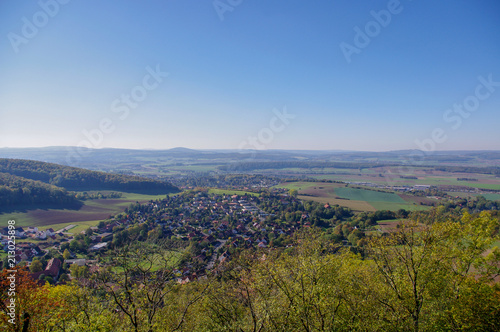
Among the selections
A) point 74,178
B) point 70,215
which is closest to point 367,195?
point 70,215

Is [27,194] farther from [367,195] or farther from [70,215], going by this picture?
[367,195]

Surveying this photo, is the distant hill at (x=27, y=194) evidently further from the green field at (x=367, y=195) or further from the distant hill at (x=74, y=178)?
the green field at (x=367, y=195)

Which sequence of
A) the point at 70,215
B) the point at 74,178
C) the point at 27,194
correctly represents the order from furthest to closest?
the point at 74,178 → the point at 27,194 → the point at 70,215

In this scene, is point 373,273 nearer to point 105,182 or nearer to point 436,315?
point 436,315

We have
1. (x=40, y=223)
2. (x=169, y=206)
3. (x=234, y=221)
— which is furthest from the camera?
(x=169, y=206)

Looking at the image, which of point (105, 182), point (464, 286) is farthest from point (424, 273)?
point (105, 182)

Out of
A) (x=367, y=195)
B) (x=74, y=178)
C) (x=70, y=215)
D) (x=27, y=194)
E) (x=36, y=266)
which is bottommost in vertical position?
(x=367, y=195)

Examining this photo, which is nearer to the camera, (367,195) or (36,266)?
(36,266)

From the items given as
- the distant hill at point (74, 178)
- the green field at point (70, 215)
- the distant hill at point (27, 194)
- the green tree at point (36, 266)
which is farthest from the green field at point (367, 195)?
the distant hill at point (27, 194)

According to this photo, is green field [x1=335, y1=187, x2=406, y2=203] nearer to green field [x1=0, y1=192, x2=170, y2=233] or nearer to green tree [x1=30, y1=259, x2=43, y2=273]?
green field [x1=0, y1=192, x2=170, y2=233]
